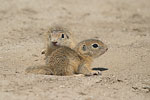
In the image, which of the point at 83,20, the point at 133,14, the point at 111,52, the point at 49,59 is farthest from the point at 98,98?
the point at 133,14

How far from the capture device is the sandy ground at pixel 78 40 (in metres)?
5.36

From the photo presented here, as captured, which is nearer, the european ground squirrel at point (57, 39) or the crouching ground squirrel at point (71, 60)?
the crouching ground squirrel at point (71, 60)

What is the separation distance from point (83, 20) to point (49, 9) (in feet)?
3.74

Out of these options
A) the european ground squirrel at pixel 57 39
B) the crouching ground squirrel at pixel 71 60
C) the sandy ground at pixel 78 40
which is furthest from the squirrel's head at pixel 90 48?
the european ground squirrel at pixel 57 39

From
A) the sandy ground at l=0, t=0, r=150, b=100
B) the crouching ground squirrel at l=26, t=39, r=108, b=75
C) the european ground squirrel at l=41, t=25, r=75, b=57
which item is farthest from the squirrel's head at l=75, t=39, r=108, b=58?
the european ground squirrel at l=41, t=25, r=75, b=57

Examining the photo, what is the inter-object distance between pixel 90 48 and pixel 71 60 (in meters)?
0.66

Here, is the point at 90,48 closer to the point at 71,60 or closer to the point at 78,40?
the point at 71,60

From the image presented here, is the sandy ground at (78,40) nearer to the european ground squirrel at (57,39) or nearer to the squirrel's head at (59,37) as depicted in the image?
the european ground squirrel at (57,39)

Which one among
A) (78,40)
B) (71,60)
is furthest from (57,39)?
(78,40)

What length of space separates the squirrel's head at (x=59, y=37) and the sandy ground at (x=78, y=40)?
449 millimetres

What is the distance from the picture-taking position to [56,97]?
16.5ft

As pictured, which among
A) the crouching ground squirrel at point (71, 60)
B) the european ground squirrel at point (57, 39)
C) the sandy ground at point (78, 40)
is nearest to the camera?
the sandy ground at point (78, 40)

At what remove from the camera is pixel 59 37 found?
7.44 metres

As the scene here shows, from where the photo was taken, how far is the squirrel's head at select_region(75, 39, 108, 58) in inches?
265
